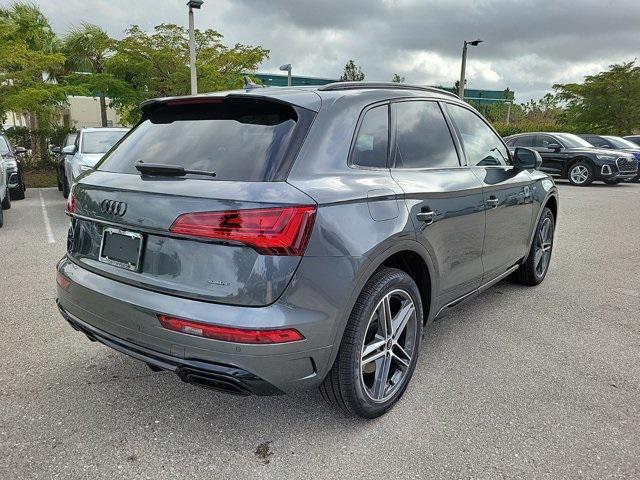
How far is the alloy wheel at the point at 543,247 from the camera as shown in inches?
193

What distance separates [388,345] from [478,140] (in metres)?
1.89

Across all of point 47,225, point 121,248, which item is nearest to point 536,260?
point 121,248

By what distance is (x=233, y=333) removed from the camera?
2098 mm

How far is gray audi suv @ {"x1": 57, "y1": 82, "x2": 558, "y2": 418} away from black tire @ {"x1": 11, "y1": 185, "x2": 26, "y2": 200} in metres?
10.4

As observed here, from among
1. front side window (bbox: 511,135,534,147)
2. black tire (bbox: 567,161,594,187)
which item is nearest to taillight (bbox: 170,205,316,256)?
front side window (bbox: 511,135,534,147)

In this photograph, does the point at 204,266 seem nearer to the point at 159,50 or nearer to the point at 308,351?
the point at 308,351

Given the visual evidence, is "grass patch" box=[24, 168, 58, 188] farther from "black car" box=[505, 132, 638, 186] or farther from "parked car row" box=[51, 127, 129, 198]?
"black car" box=[505, 132, 638, 186]

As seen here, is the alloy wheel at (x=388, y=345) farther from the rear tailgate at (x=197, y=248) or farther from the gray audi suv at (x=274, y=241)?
the rear tailgate at (x=197, y=248)

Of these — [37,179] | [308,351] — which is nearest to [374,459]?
[308,351]

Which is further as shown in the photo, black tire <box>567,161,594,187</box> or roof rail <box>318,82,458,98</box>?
black tire <box>567,161,594,187</box>

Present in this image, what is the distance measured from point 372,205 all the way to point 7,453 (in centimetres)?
206

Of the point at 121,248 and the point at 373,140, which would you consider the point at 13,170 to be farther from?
the point at 373,140

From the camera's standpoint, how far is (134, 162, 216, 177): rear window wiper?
2.36 metres

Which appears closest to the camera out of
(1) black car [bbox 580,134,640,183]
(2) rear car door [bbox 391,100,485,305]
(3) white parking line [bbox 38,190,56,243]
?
(2) rear car door [bbox 391,100,485,305]
